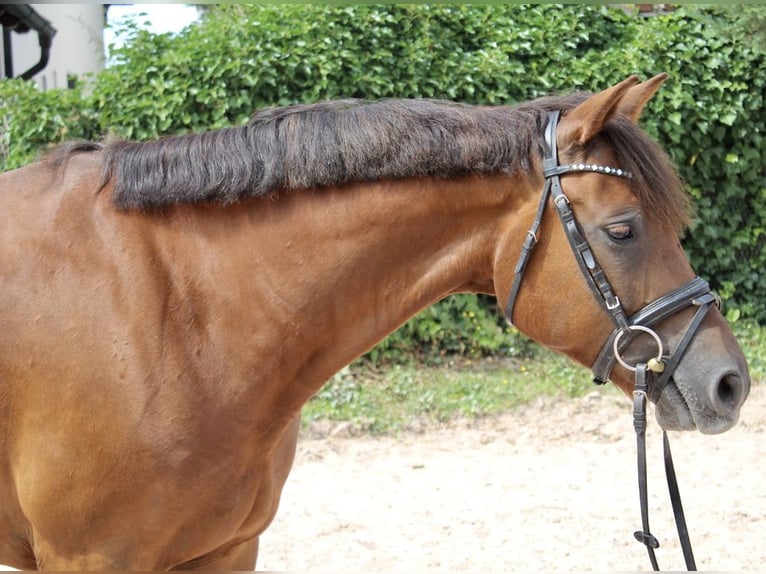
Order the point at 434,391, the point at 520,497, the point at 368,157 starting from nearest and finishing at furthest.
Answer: the point at 368,157 < the point at 520,497 < the point at 434,391

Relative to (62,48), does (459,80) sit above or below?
below

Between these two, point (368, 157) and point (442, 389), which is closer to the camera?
point (368, 157)

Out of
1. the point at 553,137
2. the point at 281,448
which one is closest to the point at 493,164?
the point at 553,137

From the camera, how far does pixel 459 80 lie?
6629 millimetres

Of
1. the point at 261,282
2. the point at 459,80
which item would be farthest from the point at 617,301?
the point at 459,80

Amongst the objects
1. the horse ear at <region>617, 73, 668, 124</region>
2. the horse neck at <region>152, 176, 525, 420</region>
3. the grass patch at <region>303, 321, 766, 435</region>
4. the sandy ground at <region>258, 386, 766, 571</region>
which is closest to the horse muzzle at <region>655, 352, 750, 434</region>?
the horse neck at <region>152, 176, 525, 420</region>

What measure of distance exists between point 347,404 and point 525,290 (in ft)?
14.2

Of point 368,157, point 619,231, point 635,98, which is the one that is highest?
point 635,98

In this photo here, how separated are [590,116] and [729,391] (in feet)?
2.64

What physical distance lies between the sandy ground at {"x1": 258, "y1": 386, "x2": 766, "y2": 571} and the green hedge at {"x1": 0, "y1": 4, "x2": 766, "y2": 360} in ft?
4.59

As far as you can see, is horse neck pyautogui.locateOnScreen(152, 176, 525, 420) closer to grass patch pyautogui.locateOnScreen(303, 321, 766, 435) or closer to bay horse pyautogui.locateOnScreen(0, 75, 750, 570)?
bay horse pyautogui.locateOnScreen(0, 75, 750, 570)

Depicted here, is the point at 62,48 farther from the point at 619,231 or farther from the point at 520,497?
the point at 619,231

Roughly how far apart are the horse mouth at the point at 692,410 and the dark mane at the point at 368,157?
0.45m

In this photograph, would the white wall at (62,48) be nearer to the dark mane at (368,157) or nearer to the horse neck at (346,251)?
the dark mane at (368,157)
